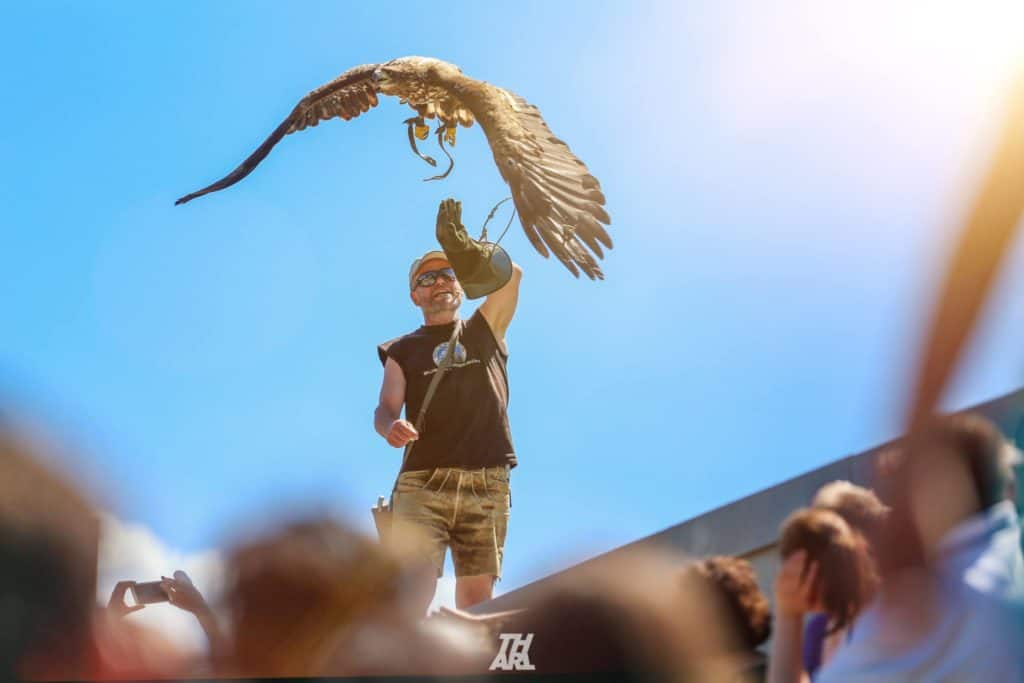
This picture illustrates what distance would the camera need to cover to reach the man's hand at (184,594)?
13.8ft

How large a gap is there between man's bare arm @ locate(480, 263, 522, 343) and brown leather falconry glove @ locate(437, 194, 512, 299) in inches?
1.0

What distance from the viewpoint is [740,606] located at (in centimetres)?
327

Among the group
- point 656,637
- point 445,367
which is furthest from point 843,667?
point 445,367

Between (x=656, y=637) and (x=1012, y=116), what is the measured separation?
180 cm

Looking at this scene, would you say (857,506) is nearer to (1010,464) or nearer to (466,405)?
(1010,464)

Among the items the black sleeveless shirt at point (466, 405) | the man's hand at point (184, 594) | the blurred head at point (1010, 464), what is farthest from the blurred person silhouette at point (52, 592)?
the blurred head at point (1010, 464)

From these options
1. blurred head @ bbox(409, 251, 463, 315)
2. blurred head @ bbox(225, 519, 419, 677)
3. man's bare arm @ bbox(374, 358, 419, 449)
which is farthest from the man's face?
blurred head @ bbox(225, 519, 419, 677)

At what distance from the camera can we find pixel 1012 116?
3846mm

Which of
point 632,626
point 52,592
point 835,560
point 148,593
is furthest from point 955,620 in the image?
point 52,592

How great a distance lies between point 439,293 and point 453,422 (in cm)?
43

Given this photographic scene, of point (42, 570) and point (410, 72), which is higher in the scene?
point (410, 72)

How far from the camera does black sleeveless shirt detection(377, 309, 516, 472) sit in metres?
4.24

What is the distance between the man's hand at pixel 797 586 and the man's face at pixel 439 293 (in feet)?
5.28

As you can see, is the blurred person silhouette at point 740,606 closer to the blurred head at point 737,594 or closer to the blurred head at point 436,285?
the blurred head at point 737,594
